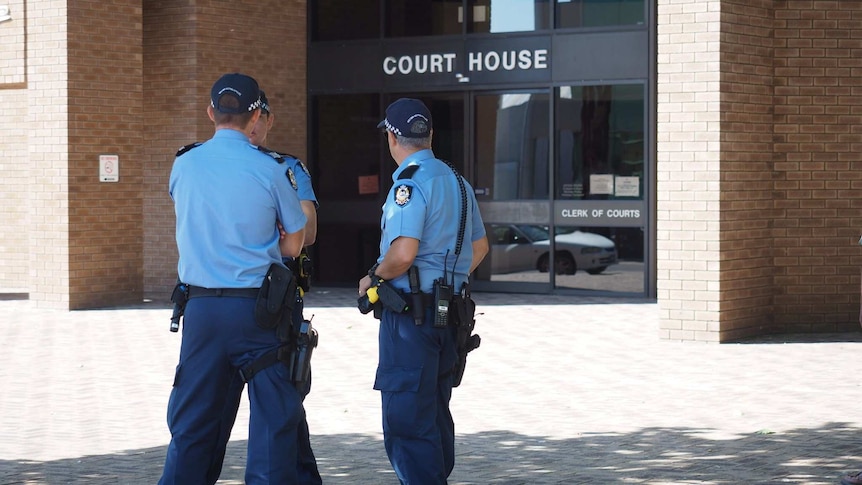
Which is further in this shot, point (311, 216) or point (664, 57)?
point (664, 57)

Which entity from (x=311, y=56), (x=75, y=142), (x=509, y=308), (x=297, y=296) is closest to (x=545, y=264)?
(x=509, y=308)

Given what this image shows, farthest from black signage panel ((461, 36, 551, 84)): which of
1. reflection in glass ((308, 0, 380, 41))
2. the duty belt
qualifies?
the duty belt

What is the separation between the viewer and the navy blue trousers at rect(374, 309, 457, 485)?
539 centimetres

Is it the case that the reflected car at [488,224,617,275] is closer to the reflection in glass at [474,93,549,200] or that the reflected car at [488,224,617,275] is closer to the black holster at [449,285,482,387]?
the reflection in glass at [474,93,549,200]

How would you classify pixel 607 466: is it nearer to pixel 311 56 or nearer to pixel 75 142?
pixel 75 142

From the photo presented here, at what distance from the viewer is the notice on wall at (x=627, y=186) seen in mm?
16219

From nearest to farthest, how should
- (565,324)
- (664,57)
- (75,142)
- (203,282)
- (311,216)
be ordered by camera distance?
1. (203,282)
2. (311,216)
3. (664,57)
4. (565,324)
5. (75,142)

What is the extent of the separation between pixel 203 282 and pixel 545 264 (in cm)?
1200

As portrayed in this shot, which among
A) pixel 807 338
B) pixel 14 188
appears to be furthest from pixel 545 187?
pixel 14 188

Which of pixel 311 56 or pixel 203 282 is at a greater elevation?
pixel 311 56

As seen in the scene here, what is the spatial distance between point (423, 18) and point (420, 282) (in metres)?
12.4

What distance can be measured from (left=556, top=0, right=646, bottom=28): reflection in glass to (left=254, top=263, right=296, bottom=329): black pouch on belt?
464 inches

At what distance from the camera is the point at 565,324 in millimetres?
13664

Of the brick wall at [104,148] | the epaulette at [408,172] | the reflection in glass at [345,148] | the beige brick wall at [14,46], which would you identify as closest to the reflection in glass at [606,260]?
the reflection in glass at [345,148]
